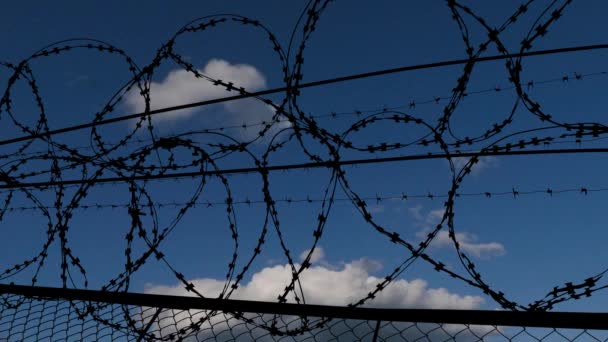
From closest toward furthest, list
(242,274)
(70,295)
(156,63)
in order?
(70,295) → (242,274) → (156,63)

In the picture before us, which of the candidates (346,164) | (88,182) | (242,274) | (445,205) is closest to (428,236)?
(445,205)

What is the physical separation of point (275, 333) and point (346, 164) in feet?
4.43

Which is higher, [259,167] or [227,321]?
[259,167]

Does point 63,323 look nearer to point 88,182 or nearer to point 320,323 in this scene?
point 88,182

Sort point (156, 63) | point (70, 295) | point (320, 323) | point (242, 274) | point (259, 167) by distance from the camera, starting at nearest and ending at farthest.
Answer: point (320, 323), point (70, 295), point (242, 274), point (259, 167), point (156, 63)

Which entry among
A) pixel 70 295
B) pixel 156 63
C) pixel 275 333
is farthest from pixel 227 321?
pixel 156 63

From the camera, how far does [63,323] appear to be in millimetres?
3740

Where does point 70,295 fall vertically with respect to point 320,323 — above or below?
above

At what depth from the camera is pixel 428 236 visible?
3691 millimetres

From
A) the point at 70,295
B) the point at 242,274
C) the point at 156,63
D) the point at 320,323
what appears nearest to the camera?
the point at 320,323

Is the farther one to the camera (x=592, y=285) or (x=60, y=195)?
(x=60, y=195)

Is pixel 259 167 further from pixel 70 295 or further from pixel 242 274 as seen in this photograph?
pixel 70 295

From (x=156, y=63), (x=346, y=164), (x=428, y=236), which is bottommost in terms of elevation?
(x=428, y=236)

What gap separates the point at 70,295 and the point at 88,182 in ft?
4.23
